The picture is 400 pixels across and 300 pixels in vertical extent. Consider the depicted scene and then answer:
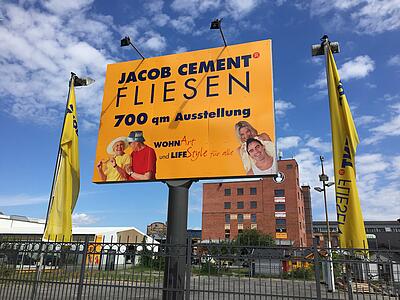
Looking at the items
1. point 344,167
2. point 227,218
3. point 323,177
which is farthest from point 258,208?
point 344,167

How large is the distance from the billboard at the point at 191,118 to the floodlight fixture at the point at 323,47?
3.67 feet

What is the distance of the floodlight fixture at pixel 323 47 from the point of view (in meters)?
8.44

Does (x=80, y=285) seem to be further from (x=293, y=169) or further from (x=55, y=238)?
(x=293, y=169)

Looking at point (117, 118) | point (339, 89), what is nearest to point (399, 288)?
point (339, 89)

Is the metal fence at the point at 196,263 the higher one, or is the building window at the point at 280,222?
the building window at the point at 280,222

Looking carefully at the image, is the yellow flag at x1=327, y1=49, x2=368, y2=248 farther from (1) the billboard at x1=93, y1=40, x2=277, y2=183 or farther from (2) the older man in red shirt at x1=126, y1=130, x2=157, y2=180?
(2) the older man in red shirt at x1=126, y1=130, x2=157, y2=180

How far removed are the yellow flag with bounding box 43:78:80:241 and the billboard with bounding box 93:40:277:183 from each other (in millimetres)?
1021

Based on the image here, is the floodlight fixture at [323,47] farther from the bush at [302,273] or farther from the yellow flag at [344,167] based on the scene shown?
the bush at [302,273]

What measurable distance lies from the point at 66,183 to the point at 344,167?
23.3 feet

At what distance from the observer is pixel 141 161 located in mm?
8797

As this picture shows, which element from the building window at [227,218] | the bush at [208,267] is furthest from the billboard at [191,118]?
the building window at [227,218]

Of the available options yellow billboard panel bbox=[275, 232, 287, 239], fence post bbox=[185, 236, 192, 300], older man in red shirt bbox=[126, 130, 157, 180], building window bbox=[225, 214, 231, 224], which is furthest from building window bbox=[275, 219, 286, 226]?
fence post bbox=[185, 236, 192, 300]

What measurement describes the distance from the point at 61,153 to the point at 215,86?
184 inches

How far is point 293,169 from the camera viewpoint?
71188 mm
